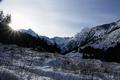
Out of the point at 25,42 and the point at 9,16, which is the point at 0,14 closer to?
the point at 9,16

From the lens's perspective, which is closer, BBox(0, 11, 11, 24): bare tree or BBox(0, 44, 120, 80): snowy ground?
BBox(0, 44, 120, 80): snowy ground

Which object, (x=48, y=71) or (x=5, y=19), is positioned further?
(x=5, y=19)

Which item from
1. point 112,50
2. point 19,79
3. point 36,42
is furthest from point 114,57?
point 19,79

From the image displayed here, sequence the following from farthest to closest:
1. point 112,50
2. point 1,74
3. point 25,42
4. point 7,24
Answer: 1. point 112,50
2. point 25,42
3. point 7,24
4. point 1,74

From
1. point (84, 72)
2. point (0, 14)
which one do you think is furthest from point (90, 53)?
point (84, 72)

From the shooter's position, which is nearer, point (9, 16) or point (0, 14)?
point (0, 14)

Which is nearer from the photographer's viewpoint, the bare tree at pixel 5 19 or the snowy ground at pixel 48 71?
the snowy ground at pixel 48 71

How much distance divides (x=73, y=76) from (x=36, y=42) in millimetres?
102671

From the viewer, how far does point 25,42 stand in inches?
4382

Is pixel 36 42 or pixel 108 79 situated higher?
pixel 36 42

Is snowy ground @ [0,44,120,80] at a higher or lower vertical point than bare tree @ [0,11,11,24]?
lower

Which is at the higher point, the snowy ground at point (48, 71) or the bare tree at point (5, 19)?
the bare tree at point (5, 19)

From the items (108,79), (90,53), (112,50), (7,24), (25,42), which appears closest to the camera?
(108,79)

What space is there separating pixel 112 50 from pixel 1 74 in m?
109
